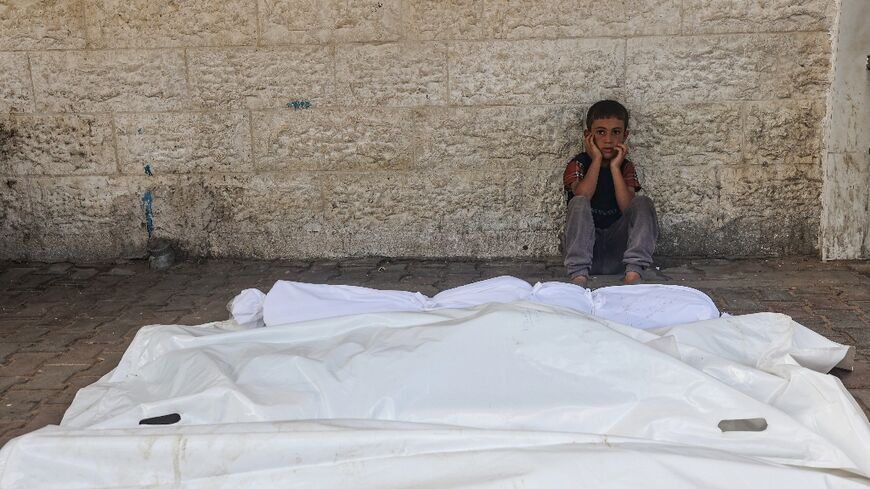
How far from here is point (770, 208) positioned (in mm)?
5320

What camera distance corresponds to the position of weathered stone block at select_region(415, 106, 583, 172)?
530 centimetres

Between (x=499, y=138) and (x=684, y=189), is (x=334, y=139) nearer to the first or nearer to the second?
(x=499, y=138)

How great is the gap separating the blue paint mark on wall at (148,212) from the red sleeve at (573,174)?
2.72 m

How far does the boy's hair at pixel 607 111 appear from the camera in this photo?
5.02 metres

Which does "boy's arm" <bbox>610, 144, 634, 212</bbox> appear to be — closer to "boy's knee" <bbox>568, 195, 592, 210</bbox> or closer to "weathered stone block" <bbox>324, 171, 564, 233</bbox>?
"boy's knee" <bbox>568, 195, 592, 210</bbox>

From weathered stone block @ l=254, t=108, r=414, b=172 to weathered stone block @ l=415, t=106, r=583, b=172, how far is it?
0.49 feet

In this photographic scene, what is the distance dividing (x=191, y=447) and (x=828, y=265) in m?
4.16

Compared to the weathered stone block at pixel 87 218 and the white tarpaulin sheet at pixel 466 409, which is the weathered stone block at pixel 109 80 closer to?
the weathered stone block at pixel 87 218

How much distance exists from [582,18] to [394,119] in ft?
4.37

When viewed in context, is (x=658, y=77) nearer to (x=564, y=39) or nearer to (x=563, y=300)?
(x=564, y=39)

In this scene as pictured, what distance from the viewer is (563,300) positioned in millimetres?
3562

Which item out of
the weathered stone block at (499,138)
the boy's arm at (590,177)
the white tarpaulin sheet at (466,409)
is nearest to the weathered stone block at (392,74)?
the weathered stone block at (499,138)

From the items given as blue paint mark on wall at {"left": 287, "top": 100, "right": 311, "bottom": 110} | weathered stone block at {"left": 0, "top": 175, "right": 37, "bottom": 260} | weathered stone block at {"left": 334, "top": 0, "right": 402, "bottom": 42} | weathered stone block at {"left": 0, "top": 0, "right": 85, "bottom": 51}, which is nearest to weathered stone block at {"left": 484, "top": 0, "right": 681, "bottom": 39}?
weathered stone block at {"left": 334, "top": 0, "right": 402, "bottom": 42}

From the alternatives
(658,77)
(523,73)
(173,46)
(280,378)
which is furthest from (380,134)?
(280,378)
